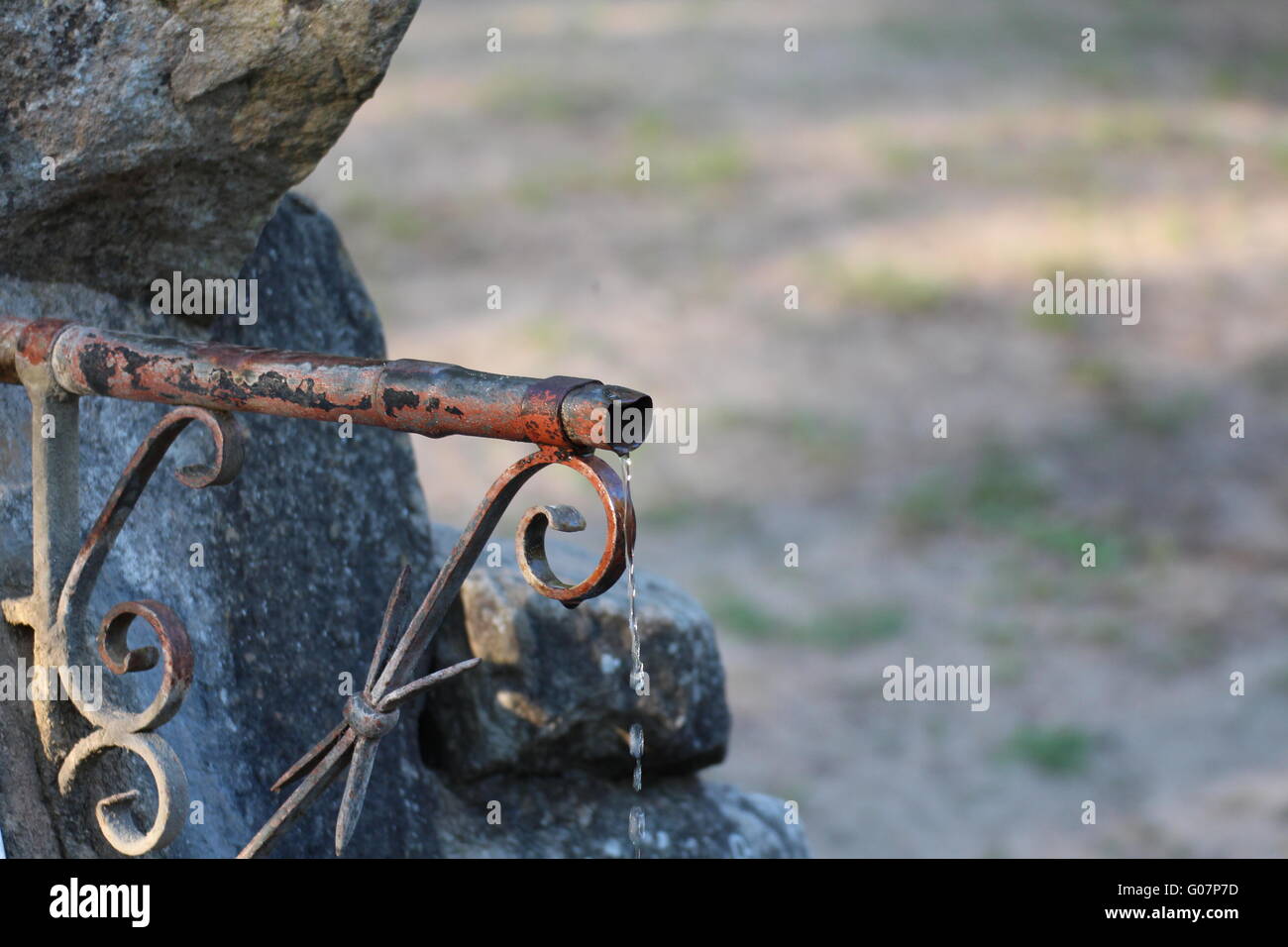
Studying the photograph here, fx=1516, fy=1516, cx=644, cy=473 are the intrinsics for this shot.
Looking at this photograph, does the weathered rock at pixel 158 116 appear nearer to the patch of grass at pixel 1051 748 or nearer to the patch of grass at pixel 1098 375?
the patch of grass at pixel 1051 748

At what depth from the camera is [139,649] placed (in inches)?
60.7

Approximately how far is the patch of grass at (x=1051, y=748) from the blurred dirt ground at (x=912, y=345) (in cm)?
1

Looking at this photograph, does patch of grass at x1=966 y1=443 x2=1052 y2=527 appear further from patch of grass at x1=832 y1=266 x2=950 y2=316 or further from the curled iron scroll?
the curled iron scroll

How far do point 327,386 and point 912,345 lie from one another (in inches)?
241

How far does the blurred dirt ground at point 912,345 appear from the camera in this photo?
5113 millimetres

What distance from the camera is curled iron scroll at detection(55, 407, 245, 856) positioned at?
1.52m

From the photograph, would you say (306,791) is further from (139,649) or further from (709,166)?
(709,166)

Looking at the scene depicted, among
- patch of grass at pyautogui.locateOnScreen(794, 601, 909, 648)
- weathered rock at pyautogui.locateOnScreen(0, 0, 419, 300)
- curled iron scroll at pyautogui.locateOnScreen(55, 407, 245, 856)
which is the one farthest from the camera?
patch of grass at pyautogui.locateOnScreen(794, 601, 909, 648)

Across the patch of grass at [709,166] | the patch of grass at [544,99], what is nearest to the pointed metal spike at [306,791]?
the patch of grass at [709,166]

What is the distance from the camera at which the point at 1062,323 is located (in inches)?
297

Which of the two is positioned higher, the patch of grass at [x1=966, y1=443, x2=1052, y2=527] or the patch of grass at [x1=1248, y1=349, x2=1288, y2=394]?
the patch of grass at [x1=1248, y1=349, x2=1288, y2=394]

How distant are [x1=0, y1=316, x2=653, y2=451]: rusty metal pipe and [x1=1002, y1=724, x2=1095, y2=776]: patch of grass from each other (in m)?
3.92

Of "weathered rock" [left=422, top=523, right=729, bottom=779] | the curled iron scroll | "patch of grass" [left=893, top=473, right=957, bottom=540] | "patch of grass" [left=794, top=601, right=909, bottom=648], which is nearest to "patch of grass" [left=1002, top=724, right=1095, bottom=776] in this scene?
"patch of grass" [left=794, top=601, right=909, bottom=648]
